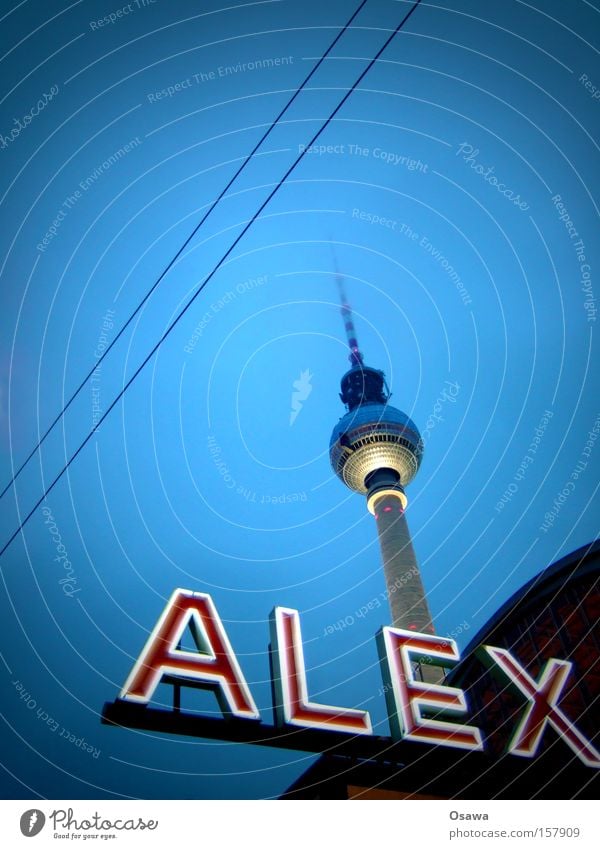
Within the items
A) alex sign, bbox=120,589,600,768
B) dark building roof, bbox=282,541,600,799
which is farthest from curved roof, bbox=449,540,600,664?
alex sign, bbox=120,589,600,768

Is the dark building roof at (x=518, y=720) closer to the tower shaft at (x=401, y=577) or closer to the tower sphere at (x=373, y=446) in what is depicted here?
the tower shaft at (x=401, y=577)

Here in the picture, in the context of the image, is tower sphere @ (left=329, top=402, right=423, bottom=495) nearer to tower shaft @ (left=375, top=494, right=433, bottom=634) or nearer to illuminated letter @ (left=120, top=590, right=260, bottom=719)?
tower shaft @ (left=375, top=494, right=433, bottom=634)

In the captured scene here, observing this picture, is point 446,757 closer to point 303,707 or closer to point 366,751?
point 366,751

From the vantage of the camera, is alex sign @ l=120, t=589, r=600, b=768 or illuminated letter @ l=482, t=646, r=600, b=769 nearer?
alex sign @ l=120, t=589, r=600, b=768

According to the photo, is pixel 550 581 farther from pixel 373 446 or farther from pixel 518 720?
pixel 373 446

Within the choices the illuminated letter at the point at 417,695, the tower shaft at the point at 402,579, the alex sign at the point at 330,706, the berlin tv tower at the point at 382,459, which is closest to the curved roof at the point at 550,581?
the alex sign at the point at 330,706
